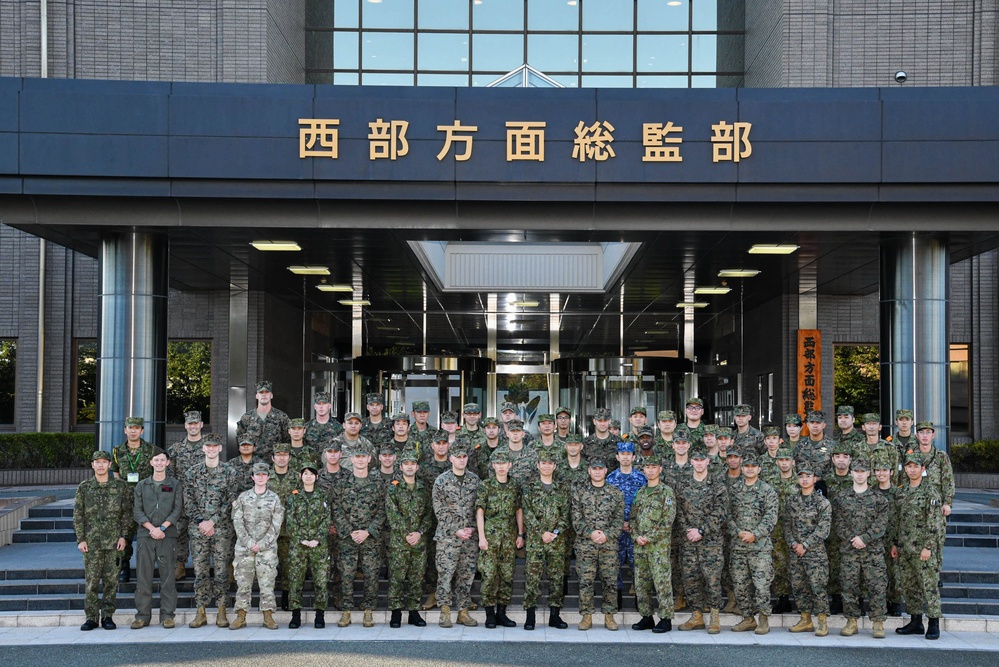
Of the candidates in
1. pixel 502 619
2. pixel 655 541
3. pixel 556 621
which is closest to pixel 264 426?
pixel 502 619

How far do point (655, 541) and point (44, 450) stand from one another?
1365 cm

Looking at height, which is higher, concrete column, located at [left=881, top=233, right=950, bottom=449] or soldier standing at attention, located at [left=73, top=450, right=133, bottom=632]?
concrete column, located at [left=881, top=233, right=950, bottom=449]

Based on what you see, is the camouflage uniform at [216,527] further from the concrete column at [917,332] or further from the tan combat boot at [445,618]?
the concrete column at [917,332]

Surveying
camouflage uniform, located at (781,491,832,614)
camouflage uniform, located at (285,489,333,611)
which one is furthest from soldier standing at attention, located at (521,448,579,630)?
camouflage uniform, located at (781,491,832,614)

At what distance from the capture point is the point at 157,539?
10.3m

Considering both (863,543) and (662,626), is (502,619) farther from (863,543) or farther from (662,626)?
(863,543)

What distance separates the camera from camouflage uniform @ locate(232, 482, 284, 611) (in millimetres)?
10164

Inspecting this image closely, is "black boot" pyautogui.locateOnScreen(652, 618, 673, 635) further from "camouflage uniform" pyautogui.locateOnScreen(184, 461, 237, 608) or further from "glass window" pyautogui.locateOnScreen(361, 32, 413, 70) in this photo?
"glass window" pyautogui.locateOnScreen(361, 32, 413, 70)

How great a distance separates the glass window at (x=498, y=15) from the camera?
23344mm

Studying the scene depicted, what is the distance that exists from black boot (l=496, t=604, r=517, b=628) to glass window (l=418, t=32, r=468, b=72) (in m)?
15.6

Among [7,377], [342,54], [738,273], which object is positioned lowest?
[7,377]

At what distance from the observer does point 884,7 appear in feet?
67.6

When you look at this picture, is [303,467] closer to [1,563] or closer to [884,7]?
[1,563]

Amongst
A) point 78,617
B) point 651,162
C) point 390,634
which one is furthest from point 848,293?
point 78,617
